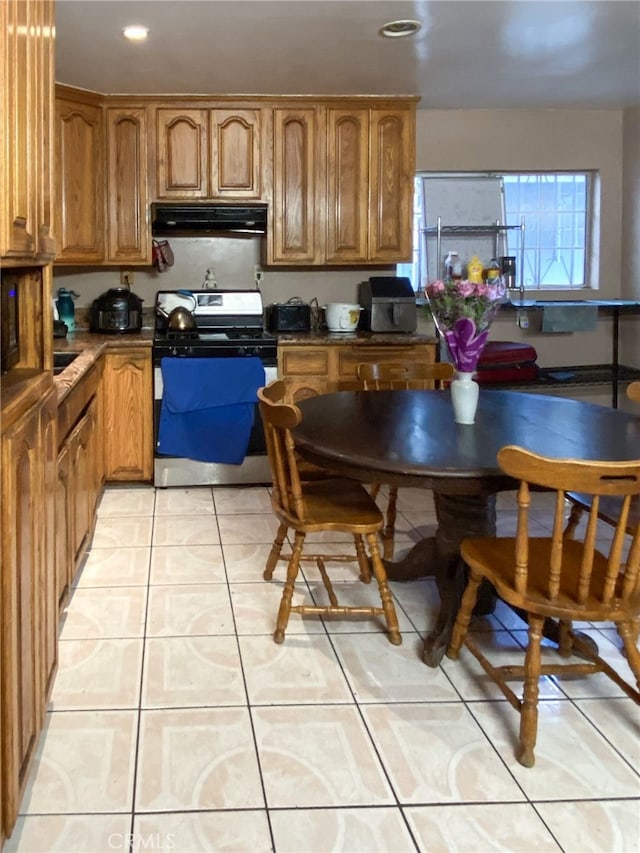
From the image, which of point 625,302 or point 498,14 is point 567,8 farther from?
point 625,302

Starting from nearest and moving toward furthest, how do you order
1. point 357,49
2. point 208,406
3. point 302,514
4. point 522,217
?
point 302,514, point 357,49, point 208,406, point 522,217

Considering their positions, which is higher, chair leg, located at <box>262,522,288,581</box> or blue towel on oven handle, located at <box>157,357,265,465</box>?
blue towel on oven handle, located at <box>157,357,265,465</box>

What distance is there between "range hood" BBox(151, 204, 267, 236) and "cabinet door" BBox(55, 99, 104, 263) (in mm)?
336

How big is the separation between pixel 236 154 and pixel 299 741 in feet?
11.6

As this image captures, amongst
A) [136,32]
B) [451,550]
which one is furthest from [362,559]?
[136,32]

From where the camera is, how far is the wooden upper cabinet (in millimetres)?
1578

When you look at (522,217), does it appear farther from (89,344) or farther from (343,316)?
(89,344)

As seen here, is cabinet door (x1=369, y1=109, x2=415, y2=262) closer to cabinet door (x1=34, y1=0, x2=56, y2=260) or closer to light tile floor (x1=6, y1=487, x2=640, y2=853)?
light tile floor (x1=6, y1=487, x2=640, y2=853)

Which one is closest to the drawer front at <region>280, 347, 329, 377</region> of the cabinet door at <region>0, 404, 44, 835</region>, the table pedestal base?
the table pedestal base

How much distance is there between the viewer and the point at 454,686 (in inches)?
99.3

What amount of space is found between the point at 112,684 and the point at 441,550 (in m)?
1.14

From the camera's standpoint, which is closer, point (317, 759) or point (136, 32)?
point (317, 759)

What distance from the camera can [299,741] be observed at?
222 centimetres

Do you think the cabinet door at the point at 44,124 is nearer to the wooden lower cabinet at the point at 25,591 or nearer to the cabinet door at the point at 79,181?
the wooden lower cabinet at the point at 25,591
